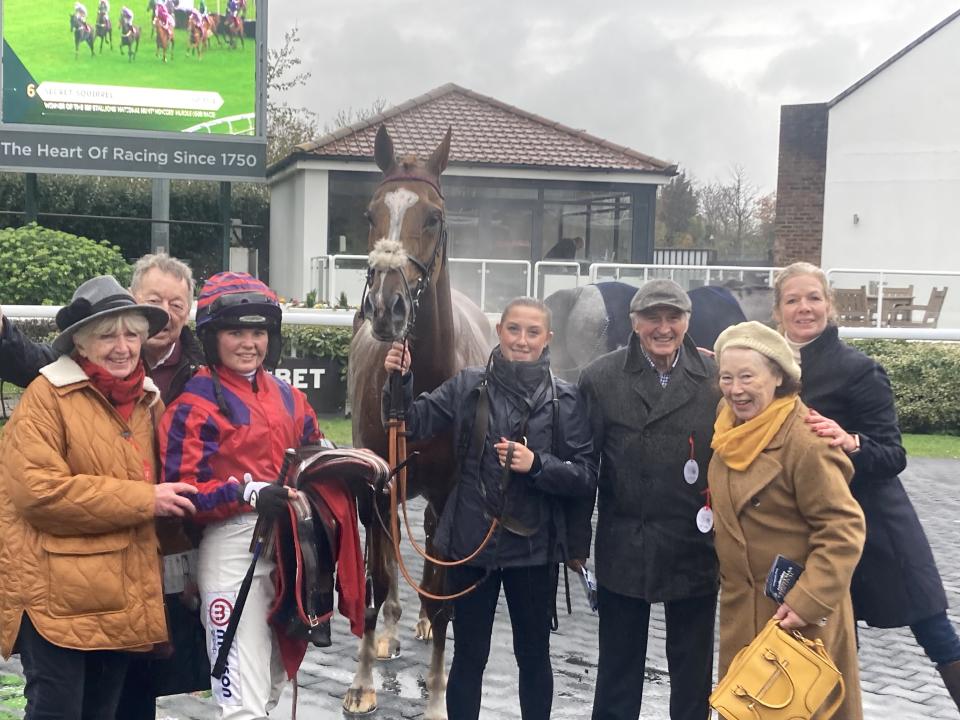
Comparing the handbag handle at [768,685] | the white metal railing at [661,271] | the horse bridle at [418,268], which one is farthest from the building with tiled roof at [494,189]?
the handbag handle at [768,685]

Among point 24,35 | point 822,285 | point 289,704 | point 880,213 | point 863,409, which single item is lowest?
point 289,704

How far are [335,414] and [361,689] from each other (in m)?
7.05

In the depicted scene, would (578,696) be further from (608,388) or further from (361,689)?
(608,388)

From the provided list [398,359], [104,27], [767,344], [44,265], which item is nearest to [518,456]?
[398,359]

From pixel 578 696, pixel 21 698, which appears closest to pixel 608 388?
pixel 578 696

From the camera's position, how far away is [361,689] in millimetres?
4605

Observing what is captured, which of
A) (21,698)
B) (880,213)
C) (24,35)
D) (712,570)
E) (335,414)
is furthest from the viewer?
(880,213)

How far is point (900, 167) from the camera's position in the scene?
24.2 m

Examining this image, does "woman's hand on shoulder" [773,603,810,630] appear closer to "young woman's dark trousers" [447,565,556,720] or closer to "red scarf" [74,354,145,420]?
"young woman's dark trousers" [447,565,556,720]

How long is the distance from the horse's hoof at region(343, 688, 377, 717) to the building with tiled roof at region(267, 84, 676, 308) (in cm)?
1565

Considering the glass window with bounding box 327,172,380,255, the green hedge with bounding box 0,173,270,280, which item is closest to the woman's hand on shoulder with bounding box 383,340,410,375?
the glass window with bounding box 327,172,380,255

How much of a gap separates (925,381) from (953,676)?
10418 millimetres

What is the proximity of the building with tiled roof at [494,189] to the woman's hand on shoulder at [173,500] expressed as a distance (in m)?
17.0

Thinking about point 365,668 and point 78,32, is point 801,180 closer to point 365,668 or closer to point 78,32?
point 78,32
